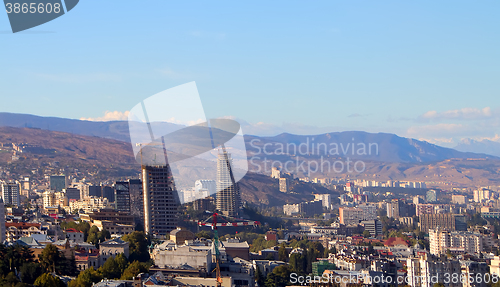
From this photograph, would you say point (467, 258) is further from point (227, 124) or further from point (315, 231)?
point (315, 231)

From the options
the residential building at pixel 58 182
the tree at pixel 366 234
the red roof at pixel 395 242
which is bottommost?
the tree at pixel 366 234

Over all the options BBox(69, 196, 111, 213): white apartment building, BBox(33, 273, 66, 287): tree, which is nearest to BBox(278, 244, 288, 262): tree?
BBox(33, 273, 66, 287): tree

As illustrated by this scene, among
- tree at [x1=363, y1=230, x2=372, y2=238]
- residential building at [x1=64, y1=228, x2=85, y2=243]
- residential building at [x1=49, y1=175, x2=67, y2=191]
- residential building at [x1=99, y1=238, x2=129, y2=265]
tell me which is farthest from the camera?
residential building at [x1=49, y1=175, x2=67, y2=191]

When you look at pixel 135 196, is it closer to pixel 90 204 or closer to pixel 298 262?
pixel 90 204

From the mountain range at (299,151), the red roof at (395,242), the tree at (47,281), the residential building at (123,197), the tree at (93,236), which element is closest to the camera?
the tree at (47,281)

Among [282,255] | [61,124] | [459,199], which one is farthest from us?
[61,124]

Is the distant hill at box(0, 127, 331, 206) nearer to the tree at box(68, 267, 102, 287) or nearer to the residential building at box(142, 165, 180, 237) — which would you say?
the residential building at box(142, 165, 180, 237)

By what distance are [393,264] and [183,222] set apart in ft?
40.3

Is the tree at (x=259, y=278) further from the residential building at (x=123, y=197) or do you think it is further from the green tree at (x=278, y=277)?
the residential building at (x=123, y=197)

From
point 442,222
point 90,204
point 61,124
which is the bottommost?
point 442,222

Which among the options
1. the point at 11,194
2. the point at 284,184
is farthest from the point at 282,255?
the point at 284,184

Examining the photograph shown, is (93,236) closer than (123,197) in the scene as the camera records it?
Yes

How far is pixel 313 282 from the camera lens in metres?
14.3

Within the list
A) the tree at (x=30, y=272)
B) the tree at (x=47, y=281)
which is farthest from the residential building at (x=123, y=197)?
the tree at (x=47, y=281)
